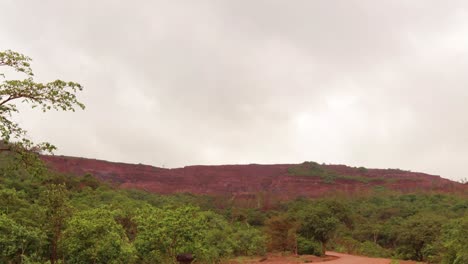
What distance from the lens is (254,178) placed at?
111500 millimetres

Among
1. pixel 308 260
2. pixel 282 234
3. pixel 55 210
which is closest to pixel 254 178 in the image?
pixel 282 234

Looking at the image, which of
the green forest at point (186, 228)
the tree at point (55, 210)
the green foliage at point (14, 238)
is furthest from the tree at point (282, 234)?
the green foliage at point (14, 238)

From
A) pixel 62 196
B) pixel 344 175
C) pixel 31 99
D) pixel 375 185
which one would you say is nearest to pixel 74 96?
pixel 31 99

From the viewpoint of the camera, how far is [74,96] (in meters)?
10.4

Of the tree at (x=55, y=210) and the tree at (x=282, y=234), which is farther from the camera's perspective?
the tree at (x=282, y=234)

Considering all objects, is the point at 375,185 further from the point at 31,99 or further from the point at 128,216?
the point at 31,99

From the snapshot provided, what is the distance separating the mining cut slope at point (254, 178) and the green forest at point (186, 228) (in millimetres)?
21126

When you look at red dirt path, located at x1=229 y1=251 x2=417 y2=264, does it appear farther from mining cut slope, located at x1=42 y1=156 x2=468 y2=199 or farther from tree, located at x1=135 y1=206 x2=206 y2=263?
mining cut slope, located at x1=42 y1=156 x2=468 y2=199

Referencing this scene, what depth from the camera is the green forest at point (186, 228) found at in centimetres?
1534

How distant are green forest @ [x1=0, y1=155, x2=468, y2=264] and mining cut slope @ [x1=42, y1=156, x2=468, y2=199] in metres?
21.1

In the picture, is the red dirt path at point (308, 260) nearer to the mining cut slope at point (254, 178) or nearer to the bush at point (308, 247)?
the bush at point (308, 247)

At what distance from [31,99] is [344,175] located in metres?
100

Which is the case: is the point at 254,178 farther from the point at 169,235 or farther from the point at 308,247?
the point at 169,235

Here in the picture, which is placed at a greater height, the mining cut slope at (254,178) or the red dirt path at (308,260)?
the mining cut slope at (254,178)
